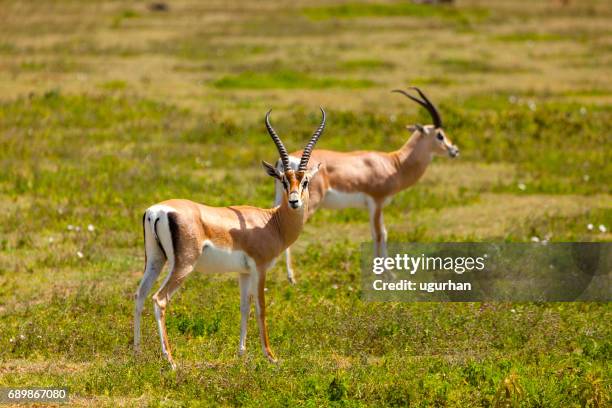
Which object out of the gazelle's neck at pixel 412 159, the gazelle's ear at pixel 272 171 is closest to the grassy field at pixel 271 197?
the gazelle's neck at pixel 412 159

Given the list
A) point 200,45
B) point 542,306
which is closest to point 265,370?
point 542,306

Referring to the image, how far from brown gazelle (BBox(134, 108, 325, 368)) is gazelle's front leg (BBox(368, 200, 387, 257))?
2.99m

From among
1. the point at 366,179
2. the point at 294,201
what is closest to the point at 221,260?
the point at 294,201

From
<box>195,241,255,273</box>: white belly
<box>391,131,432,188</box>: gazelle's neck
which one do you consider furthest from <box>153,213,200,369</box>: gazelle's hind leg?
<box>391,131,432,188</box>: gazelle's neck

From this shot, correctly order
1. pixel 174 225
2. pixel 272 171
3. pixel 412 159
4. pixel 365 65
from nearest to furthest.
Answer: pixel 174 225 < pixel 272 171 < pixel 412 159 < pixel 365 65

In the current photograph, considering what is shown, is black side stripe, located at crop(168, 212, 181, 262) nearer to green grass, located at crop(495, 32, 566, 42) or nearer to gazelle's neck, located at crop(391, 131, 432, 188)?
gazelle's neck, located at crop(391, 131, 432, 188)

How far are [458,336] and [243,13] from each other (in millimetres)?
34004

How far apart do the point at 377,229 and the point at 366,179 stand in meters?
0.58

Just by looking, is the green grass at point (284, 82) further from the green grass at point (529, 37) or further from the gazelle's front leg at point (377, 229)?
the gazelle's front leg at point (377, 229)

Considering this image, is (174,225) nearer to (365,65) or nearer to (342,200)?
(342,200)

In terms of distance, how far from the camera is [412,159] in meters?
12.6

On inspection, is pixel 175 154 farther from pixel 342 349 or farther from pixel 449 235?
pixel 342 349

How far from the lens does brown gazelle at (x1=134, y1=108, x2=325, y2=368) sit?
818cm

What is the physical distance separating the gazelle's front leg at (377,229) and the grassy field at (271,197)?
37 centimetres
